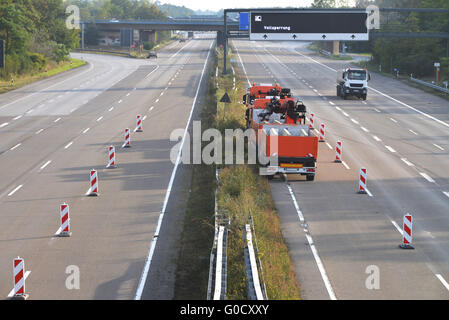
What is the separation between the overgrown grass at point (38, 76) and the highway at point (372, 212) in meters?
31.0

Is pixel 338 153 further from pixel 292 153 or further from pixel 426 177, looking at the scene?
pixel 292 153

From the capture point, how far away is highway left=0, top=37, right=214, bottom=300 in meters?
14.5

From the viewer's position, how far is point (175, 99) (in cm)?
5266

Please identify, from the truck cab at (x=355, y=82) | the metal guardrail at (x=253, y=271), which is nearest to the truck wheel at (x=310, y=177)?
the metal guardrail at (x=253, y=271)

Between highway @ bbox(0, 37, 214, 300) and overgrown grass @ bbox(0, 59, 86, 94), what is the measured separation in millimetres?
10377

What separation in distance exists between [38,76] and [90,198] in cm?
5260

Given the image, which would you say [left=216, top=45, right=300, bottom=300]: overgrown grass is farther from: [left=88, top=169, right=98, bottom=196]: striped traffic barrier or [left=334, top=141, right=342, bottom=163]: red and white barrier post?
[left=334, top=141, right=342, bottom=163]: red and white barrier post

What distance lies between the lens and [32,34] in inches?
3216

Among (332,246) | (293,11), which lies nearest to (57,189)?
(332,246)

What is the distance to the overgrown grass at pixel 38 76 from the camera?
6097 cm

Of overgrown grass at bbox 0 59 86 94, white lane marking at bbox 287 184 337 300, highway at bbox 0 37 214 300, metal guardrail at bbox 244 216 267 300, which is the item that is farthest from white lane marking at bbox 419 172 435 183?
overgrown grass at bbox 0 59 86 94

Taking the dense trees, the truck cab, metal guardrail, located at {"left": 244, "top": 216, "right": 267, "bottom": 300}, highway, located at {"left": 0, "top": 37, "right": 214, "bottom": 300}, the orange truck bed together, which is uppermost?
the dense trees

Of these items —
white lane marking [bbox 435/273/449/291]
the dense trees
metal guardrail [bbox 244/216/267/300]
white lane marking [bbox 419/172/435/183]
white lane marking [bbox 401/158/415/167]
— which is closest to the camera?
metal guardrail [bbox 244/216/267/300]

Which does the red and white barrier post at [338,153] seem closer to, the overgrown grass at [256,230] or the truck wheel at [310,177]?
the truck wheel at [310,177]
